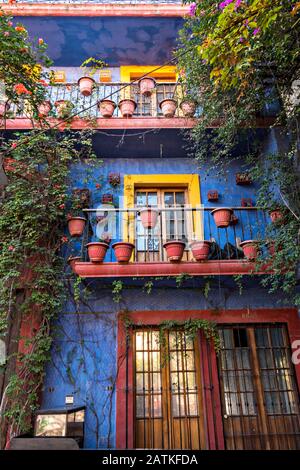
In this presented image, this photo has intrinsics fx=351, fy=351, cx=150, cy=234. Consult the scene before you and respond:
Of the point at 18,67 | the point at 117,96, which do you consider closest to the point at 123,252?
the point at 18,67

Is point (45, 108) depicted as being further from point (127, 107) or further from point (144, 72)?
point (144, 72)

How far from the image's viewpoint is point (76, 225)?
6129 millimetres

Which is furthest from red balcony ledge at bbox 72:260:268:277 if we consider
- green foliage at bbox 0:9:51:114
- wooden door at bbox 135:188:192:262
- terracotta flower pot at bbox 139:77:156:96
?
terracotta flower pot at bbox 139:77:156:96

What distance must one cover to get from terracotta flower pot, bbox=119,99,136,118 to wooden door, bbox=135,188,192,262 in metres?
1.56

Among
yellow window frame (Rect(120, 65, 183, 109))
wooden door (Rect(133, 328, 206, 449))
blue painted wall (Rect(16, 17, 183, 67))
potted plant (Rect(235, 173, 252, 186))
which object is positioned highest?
blue painted wall (Rect(16, 17, 183, 67))

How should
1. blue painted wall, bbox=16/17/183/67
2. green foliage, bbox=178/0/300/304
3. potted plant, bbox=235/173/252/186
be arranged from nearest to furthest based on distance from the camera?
green foliage, bbox=178/0/300/304 < potted plant, bbox=235/173/252/186 < blue painted wall, bbox=16/17/183/67

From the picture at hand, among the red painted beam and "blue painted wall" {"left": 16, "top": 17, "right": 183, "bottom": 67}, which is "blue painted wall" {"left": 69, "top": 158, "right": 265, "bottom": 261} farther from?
the red painted beam

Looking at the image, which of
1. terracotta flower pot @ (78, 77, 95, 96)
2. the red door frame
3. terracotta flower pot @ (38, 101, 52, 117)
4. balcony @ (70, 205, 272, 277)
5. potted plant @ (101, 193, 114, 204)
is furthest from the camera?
terracotta flower pot @ (78, 77, 95, 96)

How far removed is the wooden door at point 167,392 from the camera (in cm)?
566

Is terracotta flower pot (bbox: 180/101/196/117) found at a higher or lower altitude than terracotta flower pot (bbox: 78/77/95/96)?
lower

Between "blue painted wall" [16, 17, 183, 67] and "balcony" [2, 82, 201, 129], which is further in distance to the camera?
"blue painted wall" [16, 17, 183, 67]

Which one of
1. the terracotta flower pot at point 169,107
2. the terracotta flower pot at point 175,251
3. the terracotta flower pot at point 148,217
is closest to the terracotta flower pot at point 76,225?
the terracotta flower pot at point 148,217

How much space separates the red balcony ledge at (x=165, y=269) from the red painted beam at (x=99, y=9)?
Result: 6.19 meters

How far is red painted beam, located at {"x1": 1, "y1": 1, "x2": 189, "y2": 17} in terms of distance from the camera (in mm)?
8266
